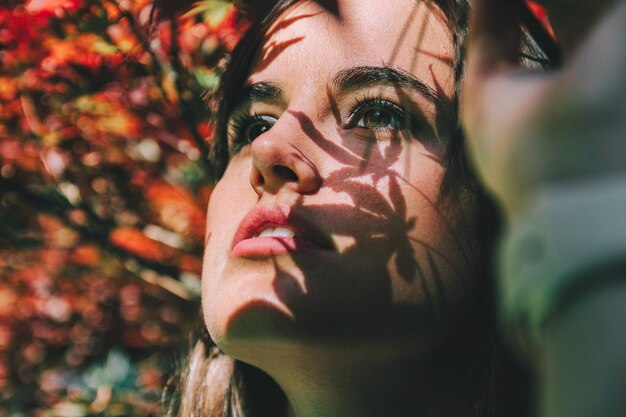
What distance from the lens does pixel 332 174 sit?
1.44 metres

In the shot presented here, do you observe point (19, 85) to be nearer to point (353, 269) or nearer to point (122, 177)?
point (122, 177)

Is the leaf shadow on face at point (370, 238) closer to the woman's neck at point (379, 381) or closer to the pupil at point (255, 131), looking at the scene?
the woman's neck at point (379, 381)

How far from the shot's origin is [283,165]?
56.1 inches

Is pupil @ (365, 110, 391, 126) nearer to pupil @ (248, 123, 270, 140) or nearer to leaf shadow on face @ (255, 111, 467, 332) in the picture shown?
leaf shadow on face @ (255, 111, 467, 332)

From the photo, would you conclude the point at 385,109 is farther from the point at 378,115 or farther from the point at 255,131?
the point at 255,131

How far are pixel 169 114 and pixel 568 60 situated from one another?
7.52 ft

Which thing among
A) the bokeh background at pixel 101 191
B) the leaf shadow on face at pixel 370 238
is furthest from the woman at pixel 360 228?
the bokeh background at pixel 101 191

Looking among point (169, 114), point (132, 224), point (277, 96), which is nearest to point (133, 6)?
point (169, 114)

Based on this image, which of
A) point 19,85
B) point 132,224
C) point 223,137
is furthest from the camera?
point 132,224

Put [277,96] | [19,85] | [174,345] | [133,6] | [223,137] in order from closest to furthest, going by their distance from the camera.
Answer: [277,96], [223,137], [133,6], [19,85], [174,345]

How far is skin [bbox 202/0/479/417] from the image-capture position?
1405 mm

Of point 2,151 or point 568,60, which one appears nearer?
point 568,60

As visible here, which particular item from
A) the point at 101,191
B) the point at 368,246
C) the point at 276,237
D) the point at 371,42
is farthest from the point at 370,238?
the point at 101,191

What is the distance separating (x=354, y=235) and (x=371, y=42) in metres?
0.45
